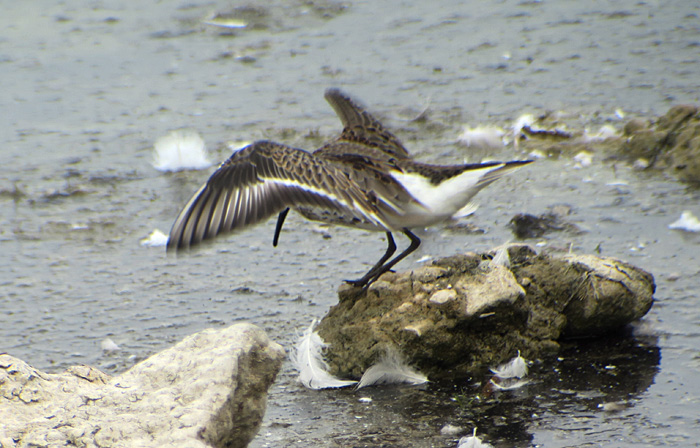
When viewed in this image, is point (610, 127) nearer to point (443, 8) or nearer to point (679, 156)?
point (679, 156)

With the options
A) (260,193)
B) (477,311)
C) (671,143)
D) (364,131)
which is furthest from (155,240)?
(671,143)

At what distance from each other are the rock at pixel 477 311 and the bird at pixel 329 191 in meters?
0.25

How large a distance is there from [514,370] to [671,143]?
120 inches

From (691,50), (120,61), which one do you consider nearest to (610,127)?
(691,50)

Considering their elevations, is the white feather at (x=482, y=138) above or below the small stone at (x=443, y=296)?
above

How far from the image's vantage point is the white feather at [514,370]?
3820 millimetres

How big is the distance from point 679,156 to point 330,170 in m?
2.92

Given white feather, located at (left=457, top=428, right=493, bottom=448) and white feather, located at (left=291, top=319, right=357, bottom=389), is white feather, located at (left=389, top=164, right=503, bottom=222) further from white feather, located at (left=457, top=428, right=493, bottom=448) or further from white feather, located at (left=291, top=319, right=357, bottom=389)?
white feather, located at (left=457, top=428, right=493, bottom=448)

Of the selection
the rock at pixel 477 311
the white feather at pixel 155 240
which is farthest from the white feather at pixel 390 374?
the white feather at pixel 155 240

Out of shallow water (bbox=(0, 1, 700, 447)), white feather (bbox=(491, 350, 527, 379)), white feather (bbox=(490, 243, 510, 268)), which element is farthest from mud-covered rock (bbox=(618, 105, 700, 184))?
white feather (bbox=(491, 350, 527, 379))

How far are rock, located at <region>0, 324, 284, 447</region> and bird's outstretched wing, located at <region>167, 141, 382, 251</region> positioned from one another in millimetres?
586

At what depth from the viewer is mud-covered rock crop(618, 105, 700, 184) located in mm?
5867

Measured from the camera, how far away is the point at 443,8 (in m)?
10.6

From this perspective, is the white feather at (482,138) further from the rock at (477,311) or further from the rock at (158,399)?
the rock at (158,399)
